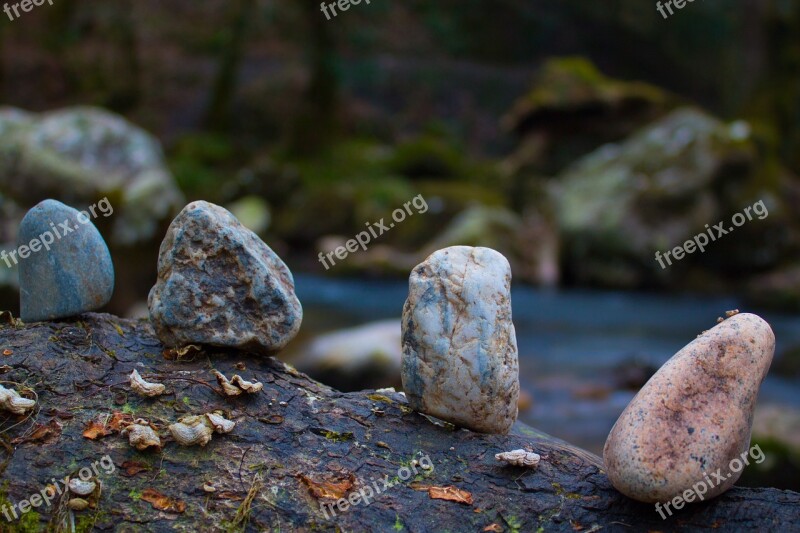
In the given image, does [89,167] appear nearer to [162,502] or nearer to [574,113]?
[162,502]

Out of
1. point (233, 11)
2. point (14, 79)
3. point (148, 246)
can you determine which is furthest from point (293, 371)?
point (14, 79)

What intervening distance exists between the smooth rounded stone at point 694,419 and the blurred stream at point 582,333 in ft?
11.0

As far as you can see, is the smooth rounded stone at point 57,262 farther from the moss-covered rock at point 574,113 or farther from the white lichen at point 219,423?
the moss-covered rock at point 574,113

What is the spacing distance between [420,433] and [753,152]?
12.1 metres

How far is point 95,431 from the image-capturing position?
9.28 ft

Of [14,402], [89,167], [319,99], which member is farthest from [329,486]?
[319,99]

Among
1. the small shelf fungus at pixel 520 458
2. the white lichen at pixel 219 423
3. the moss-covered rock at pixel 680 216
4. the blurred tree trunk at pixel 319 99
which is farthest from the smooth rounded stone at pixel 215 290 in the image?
the blurred tree trunk at pixel 319 99

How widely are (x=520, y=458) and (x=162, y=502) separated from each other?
1.37m

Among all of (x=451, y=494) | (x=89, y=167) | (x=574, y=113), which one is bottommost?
(x=451, y=494)

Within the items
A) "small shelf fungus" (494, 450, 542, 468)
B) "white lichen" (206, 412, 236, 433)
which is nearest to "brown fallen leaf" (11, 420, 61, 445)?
"white lichen" (206, 412, 236, 433)

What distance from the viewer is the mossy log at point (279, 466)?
262 cm

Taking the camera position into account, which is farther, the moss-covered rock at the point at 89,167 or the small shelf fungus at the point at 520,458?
the moss-covered rock at the point at 89,167

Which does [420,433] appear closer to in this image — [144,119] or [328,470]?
[328,470]

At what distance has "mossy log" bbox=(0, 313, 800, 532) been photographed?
8.60 ft
